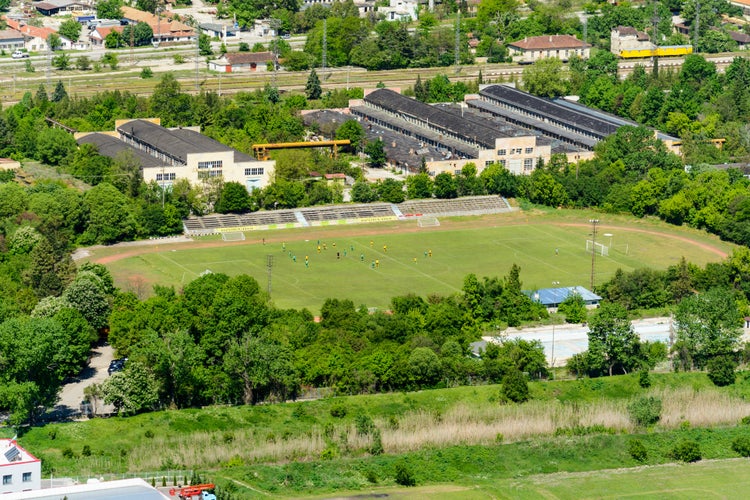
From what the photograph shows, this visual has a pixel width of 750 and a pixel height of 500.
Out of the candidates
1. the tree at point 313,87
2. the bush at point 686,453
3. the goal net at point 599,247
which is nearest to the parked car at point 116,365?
the bush at point 686,453

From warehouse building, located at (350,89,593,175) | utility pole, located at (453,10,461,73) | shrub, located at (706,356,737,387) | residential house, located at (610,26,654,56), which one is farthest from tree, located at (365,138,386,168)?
residential house, located at (610,26,654,56)

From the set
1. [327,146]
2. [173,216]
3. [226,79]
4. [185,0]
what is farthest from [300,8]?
[173,216]

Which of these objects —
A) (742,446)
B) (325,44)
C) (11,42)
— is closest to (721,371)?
(742,446)

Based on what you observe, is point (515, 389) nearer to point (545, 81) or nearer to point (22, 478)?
point (22, 478)

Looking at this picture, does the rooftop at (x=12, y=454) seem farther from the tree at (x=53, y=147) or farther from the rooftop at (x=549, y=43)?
the rooftop at (x=549, y=43)

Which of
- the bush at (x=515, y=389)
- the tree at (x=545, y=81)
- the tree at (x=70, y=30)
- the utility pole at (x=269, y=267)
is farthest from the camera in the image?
the tree at (x=70, y=30)

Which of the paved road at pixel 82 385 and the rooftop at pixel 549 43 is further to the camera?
the rooftop at pixel 549 43
